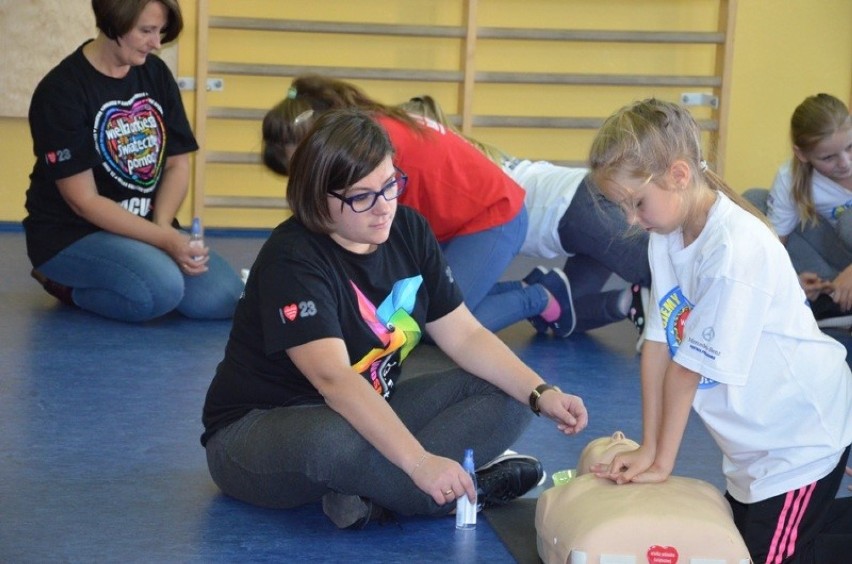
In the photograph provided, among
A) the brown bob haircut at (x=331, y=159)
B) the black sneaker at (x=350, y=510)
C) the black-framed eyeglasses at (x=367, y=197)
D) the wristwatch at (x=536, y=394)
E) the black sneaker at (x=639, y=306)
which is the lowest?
the black sneaker at (x=350, y=510)

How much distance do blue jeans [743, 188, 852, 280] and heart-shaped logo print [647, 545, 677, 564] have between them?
6.70ft

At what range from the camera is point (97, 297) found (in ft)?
Answer: 12.2

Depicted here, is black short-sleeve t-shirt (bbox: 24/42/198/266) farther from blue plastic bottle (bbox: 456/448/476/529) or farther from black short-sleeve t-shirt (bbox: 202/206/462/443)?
blue plastic bottle (bbox: 456/448/476/529)

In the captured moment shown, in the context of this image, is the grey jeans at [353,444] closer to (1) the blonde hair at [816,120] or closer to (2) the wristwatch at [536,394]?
(2) the wristwatch at [536,394]

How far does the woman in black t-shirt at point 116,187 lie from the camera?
357 centimetres

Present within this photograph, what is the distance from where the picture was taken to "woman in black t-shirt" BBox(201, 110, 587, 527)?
1938 millimetres

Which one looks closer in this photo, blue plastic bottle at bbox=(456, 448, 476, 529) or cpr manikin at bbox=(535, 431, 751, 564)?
cpr manikin at bbox=(535, 431, 751, 564)

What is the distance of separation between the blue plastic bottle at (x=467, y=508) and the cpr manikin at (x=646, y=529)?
23 cm

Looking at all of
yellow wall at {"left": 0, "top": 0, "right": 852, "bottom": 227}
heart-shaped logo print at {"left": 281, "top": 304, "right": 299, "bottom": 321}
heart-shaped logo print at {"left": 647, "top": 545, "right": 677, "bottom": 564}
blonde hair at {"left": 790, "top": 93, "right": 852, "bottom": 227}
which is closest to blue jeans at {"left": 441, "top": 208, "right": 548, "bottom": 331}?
blonde hair at {"left": 790, "top": 93, "right": 852, "bottom": 227}

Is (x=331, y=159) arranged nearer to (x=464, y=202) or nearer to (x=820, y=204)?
(x=464, y=202)

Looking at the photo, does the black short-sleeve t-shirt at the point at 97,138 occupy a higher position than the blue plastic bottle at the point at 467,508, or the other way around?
the black short-sleeve t-shirt at the point at 97,138

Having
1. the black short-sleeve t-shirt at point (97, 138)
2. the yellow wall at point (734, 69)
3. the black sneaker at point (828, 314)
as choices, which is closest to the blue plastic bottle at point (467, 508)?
the black sneaker at point (828, 314)

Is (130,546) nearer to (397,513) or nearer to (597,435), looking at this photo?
(397,513)

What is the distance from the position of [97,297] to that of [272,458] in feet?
6.18
